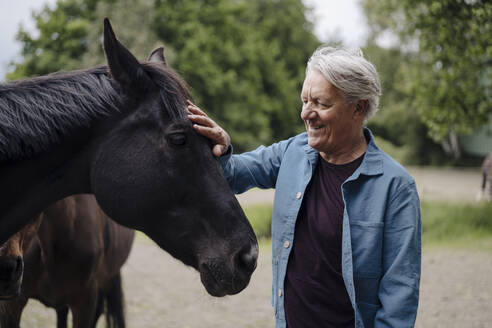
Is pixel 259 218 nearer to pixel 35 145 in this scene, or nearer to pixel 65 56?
pixel 35 145

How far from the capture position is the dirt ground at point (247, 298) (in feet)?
19.2

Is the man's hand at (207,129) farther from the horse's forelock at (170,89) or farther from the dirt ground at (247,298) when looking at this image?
the dirt ground at (247,298)

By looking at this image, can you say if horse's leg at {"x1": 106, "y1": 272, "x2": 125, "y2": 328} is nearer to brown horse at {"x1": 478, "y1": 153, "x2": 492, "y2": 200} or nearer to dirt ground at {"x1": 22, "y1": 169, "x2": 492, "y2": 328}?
dirt ground at {"x1": 22, "y1": 169, "x2": 492, "y2": 328}

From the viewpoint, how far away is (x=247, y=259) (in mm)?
1791

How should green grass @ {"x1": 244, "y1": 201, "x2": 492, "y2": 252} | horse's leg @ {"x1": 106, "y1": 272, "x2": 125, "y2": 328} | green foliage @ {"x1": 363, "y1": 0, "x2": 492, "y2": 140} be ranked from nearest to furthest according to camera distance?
1. horse's leg @ {"x1": 106, "y1": 272, "x2": 125, "y2": 328}
2. green foliage @ {"x1": 363, "y1": 0, "x2": 492, "y2": 140}
3. green grass @ {"x1": 244, "y1": 201, "x2": 492, "y2": 252}

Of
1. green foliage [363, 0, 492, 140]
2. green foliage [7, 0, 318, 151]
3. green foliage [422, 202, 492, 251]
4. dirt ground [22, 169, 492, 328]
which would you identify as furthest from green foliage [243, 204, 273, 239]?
green foliage [7, 0, 318, 151]

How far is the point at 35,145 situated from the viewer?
175 centimetres

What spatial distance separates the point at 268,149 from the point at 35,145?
1234mm

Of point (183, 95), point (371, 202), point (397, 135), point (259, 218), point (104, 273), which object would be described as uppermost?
point (183, 95)

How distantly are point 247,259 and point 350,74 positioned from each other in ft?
3.03

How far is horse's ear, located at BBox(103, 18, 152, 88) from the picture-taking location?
5.97 feet

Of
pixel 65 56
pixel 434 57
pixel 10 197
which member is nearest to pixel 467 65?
pixel 434 57

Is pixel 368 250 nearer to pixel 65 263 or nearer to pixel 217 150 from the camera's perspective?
pixel 217 150

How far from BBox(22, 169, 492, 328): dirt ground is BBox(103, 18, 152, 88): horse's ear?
11.1ft
